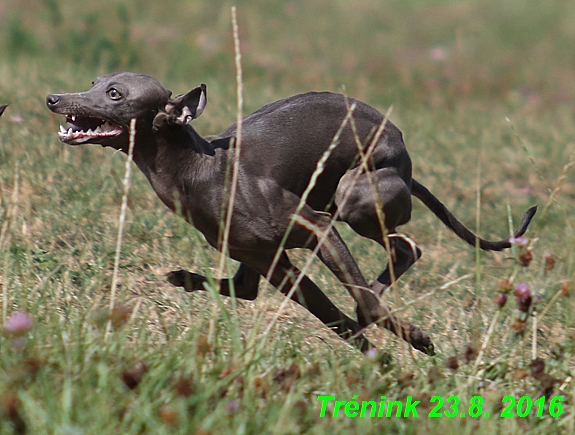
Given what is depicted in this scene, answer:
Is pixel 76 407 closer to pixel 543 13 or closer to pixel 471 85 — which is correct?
pixel 471 85

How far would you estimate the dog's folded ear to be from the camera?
4.02 m

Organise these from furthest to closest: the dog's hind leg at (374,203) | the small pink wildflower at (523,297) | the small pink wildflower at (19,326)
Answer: the dog's hind leg at (374,203)
the small pink wildflower at (523,297)
the small pink wildflower at (19,326)

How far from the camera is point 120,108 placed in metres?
3.97

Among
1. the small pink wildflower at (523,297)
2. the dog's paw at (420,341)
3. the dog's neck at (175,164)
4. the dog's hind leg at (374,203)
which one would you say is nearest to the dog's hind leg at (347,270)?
the dog's paw at (420,341)

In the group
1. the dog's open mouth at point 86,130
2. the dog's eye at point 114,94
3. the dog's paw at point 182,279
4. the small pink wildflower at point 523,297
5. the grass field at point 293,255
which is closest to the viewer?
the grass field at point 293,255

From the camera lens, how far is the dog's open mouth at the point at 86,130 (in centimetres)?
387

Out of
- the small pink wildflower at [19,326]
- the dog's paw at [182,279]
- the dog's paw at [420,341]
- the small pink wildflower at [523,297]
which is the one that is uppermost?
the small pink wildflower at [523,297]

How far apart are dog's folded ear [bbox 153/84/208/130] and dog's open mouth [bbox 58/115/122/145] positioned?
204 mm

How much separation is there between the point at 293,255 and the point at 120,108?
216 cm

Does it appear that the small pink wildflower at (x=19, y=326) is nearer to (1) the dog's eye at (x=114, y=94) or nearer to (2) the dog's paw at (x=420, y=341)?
(1) the dog's eye at (x=114, y=94)

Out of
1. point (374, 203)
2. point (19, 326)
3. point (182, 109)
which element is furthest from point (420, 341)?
point (19, 326)

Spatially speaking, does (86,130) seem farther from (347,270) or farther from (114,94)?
(347,270)

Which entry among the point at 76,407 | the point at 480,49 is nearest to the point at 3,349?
the point at 76,407

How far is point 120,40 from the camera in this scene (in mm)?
10828
